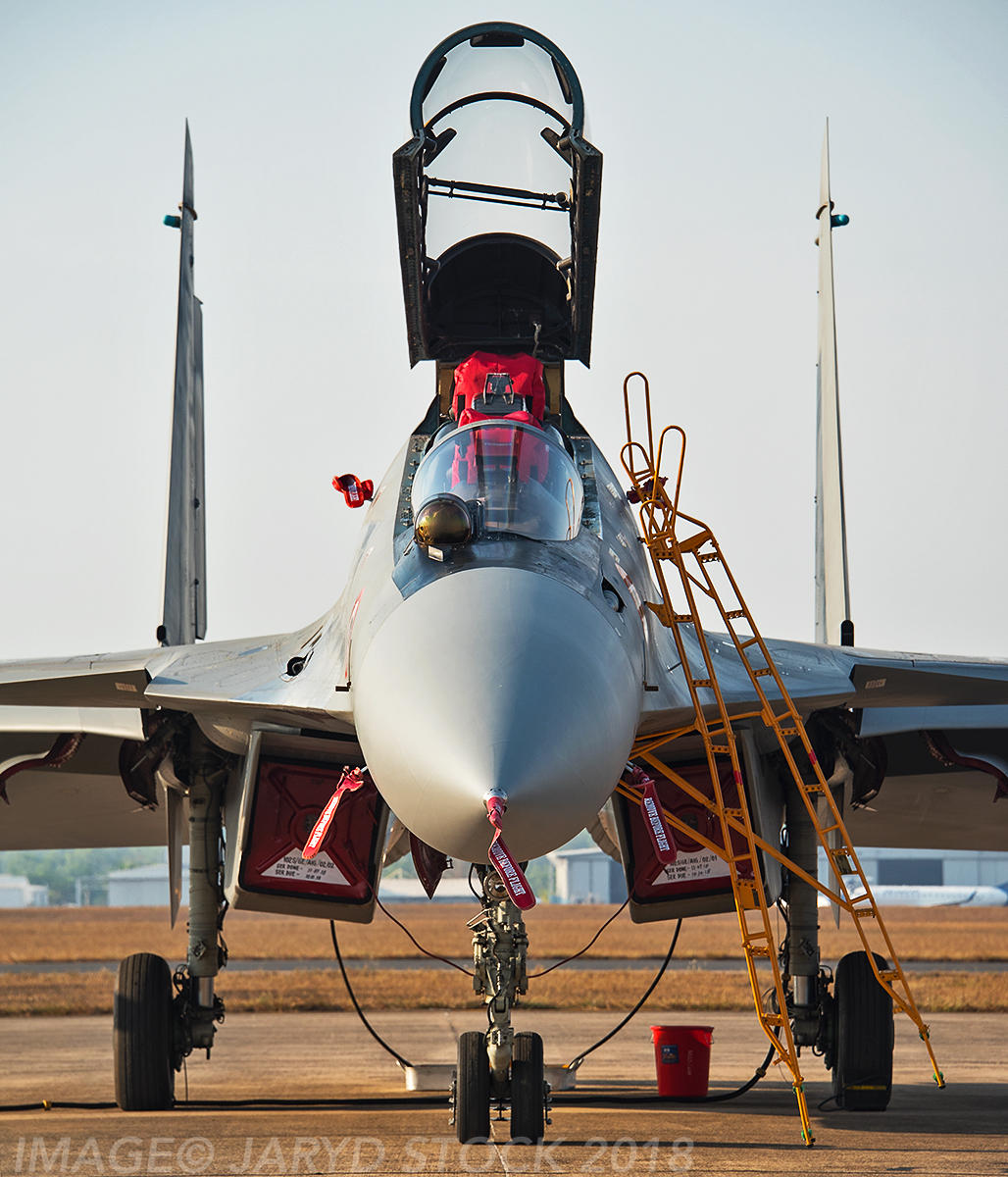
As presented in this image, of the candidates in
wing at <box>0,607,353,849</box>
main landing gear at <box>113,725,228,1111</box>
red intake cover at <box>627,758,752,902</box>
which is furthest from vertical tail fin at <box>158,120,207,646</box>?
red intake cover at <box>627,758,752,902</box>

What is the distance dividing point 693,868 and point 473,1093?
1.85 meters

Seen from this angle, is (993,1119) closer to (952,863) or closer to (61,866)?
(952,863)

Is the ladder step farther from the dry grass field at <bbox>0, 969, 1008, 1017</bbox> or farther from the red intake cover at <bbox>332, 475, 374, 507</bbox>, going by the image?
the dry grass field at <bbox>0, 969, 1008, 1017</bbox>

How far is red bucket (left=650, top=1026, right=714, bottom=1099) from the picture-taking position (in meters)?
8.38

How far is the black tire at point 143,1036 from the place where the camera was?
7781 mm

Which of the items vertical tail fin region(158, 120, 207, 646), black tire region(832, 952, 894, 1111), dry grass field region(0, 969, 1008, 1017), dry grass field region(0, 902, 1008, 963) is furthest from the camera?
→ dry grass field region(0, 902, 1008, 963)

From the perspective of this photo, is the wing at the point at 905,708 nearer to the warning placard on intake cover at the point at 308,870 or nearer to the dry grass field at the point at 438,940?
the warning placard on intake cover at the point at 308,870

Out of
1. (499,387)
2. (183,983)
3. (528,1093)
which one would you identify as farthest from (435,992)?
(499,387)

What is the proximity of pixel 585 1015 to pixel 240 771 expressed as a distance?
10.9 meters

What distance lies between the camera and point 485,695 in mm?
4207

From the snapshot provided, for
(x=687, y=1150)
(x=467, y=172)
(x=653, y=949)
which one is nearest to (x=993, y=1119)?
(x=687, y=1150)

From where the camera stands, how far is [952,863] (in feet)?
326

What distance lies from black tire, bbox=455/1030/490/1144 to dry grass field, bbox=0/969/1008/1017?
1268 centimetres

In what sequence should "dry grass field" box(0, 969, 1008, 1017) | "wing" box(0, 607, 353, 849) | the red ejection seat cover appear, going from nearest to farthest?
1. "wing" box(0, 607, 353, 849)
2. the red ejection seat cover
3. "dry grass field" box(0, 969, 1008, 1017)
